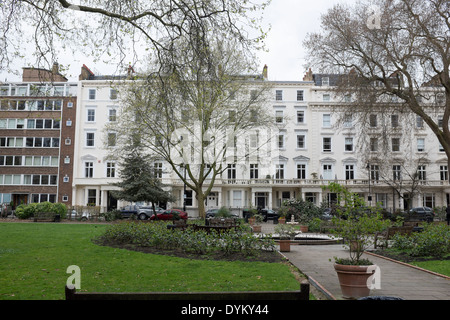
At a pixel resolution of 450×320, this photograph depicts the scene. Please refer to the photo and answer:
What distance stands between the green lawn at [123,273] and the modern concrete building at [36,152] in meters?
38.1

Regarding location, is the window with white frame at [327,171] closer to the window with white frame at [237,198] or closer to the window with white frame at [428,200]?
the window with white frame at [237,198]

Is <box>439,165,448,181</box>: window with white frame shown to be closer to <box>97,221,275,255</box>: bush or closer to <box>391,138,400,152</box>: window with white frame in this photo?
<box>391,138,400,152</box>: window with white frame

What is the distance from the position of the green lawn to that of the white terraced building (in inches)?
1420

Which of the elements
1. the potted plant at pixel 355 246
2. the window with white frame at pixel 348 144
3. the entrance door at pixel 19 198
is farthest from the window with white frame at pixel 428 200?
the entrance door at pixel 19 198

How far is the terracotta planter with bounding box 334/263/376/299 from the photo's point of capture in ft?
24.1

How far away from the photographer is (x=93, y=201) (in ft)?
163

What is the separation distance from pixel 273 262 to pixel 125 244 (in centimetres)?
628

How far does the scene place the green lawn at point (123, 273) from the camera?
786cm

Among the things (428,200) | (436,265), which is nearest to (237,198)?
(428,200)

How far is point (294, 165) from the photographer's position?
164 ft
